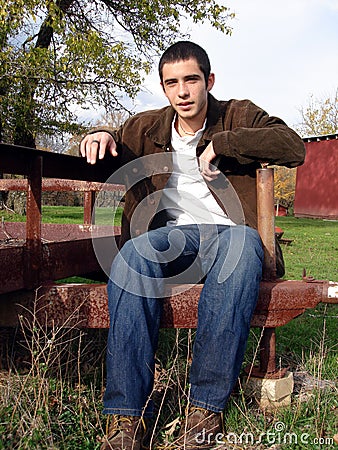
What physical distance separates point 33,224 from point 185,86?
1.14m

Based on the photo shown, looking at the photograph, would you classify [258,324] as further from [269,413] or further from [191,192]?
[191,192]

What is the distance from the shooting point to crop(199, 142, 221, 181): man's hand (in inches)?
109

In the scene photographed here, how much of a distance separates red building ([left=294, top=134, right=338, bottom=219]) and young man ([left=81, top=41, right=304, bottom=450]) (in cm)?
2400

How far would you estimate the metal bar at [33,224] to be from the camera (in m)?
2.40

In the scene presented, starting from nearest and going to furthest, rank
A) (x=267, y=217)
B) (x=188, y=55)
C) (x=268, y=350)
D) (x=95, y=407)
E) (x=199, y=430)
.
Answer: (x=199, y=430) < (x=95, y=407) < (x=267, y=217) < (x=268, y=350) < (x=188, y=55)

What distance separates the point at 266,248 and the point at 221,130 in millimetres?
722

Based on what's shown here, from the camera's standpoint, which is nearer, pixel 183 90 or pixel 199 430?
pixel 199 430

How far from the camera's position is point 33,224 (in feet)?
7.94

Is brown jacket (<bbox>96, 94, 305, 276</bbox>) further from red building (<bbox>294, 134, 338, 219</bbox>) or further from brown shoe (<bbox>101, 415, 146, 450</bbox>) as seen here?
red building (<bbox>294, 134, 338, 219</bbox>)

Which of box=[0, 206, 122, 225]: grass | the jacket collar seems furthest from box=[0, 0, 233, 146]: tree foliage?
the jacket collar

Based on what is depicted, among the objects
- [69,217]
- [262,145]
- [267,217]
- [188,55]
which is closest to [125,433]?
[267,217]

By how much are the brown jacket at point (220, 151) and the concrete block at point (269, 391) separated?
1.84 feet

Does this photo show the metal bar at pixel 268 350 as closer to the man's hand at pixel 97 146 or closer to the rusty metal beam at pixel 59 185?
the man's hand at pixel 97 146

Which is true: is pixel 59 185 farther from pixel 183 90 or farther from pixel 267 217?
pixel 267 217
